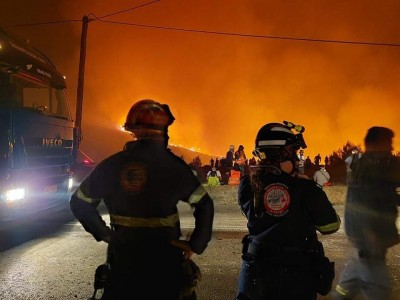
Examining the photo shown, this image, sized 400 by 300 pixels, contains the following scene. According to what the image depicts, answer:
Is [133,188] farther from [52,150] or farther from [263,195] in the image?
[52,150]

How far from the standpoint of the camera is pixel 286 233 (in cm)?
245

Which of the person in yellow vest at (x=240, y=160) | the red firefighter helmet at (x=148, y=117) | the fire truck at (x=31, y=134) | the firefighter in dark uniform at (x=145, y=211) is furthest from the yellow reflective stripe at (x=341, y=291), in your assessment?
the person in yellow vest at (x=240, y=160)

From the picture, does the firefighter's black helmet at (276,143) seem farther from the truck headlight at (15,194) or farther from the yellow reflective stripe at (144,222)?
the truck headlight at (15,194)

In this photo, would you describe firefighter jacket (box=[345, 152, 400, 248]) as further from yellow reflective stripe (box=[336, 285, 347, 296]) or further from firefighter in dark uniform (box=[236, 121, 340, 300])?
firefighter in dark uniform (box=[236, 121, 340, 300])

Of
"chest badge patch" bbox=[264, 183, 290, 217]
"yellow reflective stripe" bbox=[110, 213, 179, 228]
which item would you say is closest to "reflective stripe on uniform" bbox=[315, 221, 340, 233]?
"chest badge patch" bbox=[264, 183, 290, 217]

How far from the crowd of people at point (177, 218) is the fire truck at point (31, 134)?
15.9 feet

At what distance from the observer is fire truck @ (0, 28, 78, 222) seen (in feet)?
22.3

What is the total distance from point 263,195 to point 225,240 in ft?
14.7

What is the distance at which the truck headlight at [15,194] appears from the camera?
22.5ft

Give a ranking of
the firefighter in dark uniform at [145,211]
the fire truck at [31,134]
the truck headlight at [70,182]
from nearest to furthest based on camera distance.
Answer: the firefighter in dark uniform at [145,211] → the fire truck at [31,134] → the truck headlight at [70,182]

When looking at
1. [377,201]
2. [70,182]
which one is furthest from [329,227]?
[70,182]

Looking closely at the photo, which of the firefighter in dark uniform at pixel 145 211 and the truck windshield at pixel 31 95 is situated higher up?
the truck windshield at pixel 31 95

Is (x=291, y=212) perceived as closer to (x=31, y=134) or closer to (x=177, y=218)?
(x=177, y=218)

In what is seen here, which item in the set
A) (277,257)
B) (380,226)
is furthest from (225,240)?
(277,257)
